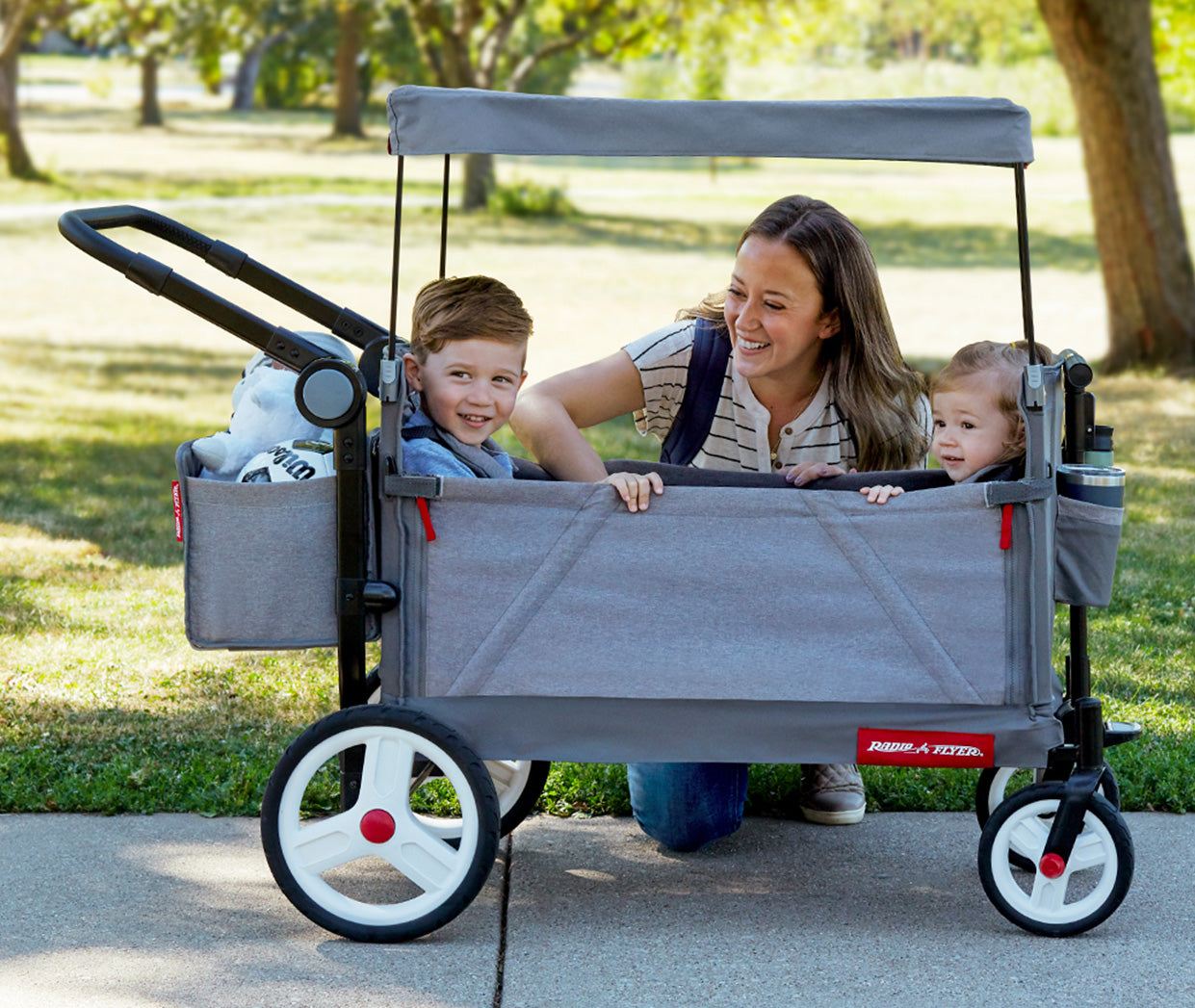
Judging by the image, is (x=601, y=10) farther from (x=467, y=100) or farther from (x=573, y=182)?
(x=467, y=100)

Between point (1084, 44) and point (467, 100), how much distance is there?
7901 millimetres

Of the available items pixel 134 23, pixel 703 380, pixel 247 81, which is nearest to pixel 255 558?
pixel 703 380

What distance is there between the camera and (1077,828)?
284 centimetres

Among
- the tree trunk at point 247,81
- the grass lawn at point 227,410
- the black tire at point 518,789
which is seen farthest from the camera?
the tree trunk at point 247,81

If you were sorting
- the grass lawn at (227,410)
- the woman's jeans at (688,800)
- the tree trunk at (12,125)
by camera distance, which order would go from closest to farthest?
1. the woman's jeans at (688,800)
2. the grass lawn at (227,410)
3. the tree trunk at (12,125)

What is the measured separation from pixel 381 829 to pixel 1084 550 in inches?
53.9

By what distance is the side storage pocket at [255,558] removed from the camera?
9.12 ft

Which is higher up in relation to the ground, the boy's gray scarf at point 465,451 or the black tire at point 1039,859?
the boy's gray scarf at point 465,451

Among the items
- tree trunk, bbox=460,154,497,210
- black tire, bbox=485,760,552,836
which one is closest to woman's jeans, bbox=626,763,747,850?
black tire, bbox=485,760,552,836

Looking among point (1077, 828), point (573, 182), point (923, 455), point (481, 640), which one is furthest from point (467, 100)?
point (573, 182)

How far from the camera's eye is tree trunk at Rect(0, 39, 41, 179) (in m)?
22.0

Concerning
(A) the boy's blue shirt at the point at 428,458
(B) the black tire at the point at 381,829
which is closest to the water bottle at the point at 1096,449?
(A) the boy's blue shirt at the point at 428,458

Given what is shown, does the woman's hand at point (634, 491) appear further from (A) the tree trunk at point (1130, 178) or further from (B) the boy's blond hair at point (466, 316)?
(A) the tree trunk at point (1130, 178)

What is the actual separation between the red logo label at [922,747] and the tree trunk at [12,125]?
21.5 meters
